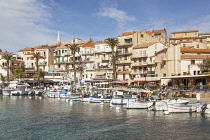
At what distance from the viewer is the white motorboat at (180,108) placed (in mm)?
38594

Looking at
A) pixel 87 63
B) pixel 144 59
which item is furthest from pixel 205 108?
pixel 87 63

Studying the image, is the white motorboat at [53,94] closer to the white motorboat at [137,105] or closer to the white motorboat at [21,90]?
the white motorboat at [21,90]

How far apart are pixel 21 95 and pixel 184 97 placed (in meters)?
51.5

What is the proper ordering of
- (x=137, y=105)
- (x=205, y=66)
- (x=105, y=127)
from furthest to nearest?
(x=205, y=66) → (x=137, y=105) → (x=105, y=127)

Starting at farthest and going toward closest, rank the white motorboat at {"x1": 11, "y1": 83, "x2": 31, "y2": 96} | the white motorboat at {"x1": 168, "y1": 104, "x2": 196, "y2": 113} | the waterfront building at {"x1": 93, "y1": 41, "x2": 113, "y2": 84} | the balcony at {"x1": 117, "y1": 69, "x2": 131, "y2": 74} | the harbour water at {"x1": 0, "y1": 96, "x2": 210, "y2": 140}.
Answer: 1. the waterfront building at {"x1": 93, "y1": 41, "x2": 113, "y2": 84}
2. the balcony at {"x1": 117, "y1": 69, "x2": 131, "y2": 74}
3. the white motorboat at {"x1": 11, "y1": 83, "x2": 31, "y2": 96}
4. the white motorboat at {"x1": 168, "y1": 104, "x2": 196, "y2": 113}
5. the harbour water at {"x1": 0, "y1": 96, "x2": 210, "y2": 140}

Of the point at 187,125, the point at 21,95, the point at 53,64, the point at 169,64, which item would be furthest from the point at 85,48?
the point at 187,125

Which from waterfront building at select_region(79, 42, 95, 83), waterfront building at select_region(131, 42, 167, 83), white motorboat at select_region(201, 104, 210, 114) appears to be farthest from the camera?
waterfront building at select_region(79, 42, 95, 83)

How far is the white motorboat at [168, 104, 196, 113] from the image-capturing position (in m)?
38.6

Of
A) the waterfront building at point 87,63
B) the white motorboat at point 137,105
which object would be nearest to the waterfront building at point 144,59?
the waterfront building at point 87,63

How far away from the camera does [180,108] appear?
38844 millimetres

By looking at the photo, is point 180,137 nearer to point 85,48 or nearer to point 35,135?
point 35,135

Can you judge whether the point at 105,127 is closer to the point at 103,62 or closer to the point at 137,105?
the point at 137,105

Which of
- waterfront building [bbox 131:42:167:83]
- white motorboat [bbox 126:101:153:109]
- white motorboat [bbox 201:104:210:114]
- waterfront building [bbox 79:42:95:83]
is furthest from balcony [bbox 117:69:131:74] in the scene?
white motorboat [bbox 201:104:210:114]

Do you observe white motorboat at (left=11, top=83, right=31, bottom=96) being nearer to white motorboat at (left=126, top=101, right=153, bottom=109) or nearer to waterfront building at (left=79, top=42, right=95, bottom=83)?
waterfront building at (left=79, top=42, right=95, bottom=83)
